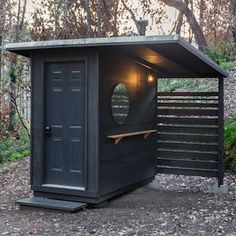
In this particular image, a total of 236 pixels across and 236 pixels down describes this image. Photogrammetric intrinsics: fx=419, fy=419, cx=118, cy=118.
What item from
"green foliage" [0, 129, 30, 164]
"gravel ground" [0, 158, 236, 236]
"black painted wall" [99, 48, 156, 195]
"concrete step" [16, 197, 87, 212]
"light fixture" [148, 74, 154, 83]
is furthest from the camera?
"green foliage" [0, 129, 30, 164]

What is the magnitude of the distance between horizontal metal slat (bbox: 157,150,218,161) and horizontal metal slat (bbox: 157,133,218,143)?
0.22 m

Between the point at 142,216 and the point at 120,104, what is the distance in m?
1.74

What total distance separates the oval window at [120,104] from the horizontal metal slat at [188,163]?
1432mm

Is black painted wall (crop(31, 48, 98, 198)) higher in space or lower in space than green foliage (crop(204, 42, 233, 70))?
lower

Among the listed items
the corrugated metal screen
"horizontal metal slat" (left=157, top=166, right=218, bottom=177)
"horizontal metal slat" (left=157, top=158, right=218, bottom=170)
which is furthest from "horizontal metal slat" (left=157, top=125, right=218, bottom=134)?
"horizontal metal slat" (left=157, top=166, right=218, bottom=177)

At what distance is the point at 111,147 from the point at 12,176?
3430mm

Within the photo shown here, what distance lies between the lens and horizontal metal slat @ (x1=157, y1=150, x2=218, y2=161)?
279 inches

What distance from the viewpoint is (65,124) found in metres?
6.09

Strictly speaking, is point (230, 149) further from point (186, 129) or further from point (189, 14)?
point (189, 14)

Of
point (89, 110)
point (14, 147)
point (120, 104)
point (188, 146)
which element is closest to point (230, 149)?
point (188, 146)

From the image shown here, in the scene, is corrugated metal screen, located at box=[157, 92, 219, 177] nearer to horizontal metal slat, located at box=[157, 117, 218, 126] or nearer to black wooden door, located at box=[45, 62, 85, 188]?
horizontal metal slat, located at box=[157, 117, 218, 126]

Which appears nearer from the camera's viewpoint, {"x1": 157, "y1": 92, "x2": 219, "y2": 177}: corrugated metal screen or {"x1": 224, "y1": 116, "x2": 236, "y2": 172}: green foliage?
{"x1": 157, "y1": 92, "x2": 219, "y2": 177}: corrugated metal screen

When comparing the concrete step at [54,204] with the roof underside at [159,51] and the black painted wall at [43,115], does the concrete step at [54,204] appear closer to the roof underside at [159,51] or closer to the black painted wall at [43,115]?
the black painted wall at [43,115]

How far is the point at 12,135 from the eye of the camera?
1223 cm
